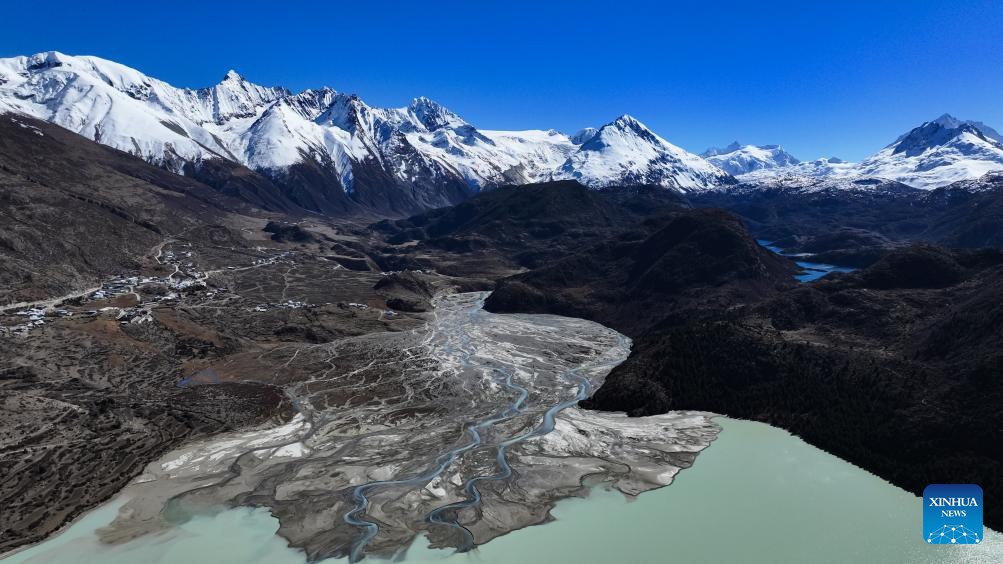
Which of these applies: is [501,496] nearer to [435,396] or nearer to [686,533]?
[686,533]

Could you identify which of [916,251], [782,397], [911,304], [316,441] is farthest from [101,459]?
[916,251]

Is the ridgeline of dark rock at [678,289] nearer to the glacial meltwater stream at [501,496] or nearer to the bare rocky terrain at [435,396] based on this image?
the bare rocky terrain at [435,396]

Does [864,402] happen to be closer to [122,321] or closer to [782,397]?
[782,397]

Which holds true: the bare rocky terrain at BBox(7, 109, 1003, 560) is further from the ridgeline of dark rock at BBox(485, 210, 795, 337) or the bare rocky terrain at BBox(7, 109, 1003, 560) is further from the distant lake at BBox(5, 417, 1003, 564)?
the distant lake at BBox(5, 417, 1003, 564)

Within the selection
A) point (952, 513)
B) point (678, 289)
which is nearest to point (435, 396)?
point (952, 513)

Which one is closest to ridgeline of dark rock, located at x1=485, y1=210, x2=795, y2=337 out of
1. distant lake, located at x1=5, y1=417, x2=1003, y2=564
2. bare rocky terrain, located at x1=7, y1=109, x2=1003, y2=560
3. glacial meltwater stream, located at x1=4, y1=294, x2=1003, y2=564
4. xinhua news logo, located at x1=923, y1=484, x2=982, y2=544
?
bare rocky terrain, located at x1=7, y1=109, x2=1003, y2=560

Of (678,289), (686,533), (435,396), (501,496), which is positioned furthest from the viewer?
(678,289)
